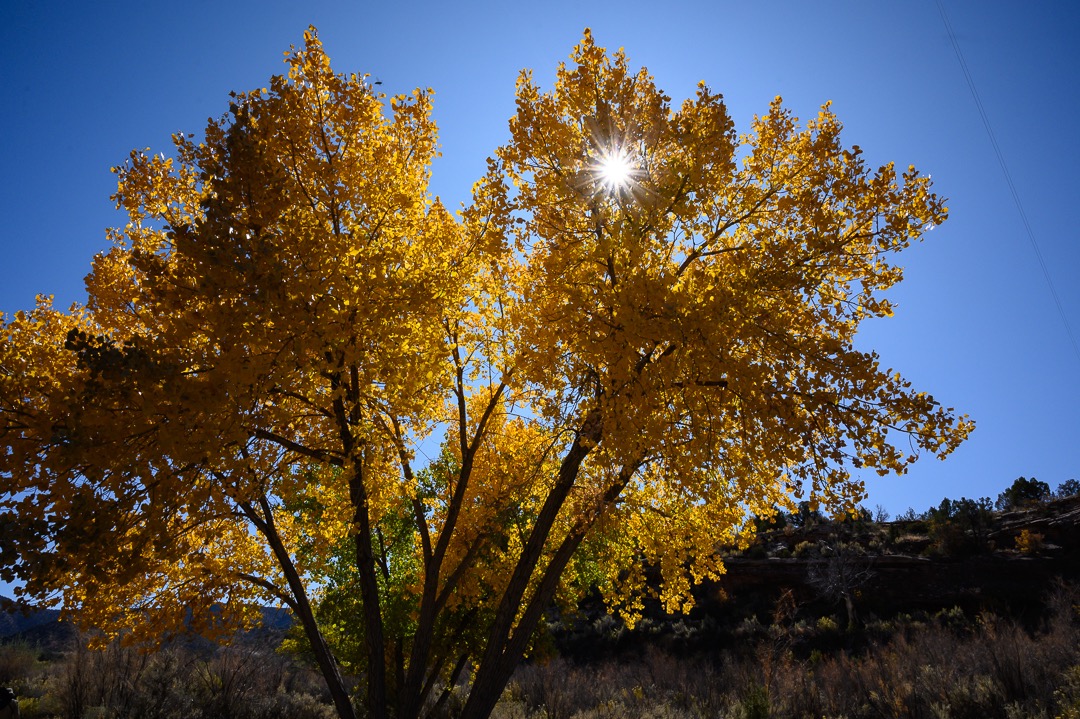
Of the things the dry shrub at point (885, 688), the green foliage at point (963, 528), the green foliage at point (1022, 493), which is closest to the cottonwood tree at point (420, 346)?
the dry shrub at point (885, 688)

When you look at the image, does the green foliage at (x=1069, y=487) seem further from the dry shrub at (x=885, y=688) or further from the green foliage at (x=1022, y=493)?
the dry shrub at (x=885, y=688)

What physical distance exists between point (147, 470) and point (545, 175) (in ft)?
15.9

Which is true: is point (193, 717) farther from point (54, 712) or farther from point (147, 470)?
point (147, 470)

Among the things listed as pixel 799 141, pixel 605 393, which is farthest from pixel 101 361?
pixel 799 141

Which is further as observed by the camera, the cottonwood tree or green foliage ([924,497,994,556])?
green foliage ([924,497,994,556])

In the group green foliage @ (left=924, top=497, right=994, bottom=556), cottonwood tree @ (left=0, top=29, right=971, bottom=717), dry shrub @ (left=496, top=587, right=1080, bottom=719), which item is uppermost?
cottonwood tree @ (left=0, top=29, right=971, bottom=717)

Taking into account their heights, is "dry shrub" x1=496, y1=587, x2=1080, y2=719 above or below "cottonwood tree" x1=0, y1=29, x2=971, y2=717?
below

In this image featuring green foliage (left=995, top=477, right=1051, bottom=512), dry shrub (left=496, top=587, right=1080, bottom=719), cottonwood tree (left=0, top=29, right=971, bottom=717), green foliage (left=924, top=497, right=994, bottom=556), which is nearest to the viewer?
cottonwood tree (left=0, top=29, right=971, bottom=717)

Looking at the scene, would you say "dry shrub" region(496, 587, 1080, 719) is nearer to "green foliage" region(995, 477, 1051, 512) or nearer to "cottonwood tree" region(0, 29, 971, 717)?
"cottonwood tree" region(0, 29, 971, 717)

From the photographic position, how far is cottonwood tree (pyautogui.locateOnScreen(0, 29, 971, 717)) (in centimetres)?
456

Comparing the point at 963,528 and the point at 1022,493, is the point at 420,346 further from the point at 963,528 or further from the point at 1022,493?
the point at 1022,493

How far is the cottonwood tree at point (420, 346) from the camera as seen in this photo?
456 centimetres

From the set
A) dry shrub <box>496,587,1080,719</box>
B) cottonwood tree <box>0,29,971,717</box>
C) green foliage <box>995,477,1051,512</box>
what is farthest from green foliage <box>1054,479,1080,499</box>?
cottonwood tree <box>0,29,971,717</box>

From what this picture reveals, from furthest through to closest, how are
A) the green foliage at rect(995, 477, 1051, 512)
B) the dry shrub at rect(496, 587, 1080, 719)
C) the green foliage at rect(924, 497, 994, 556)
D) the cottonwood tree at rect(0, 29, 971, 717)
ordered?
the green foliage at rect(995, 477, 1051, 512) < the green foliage at rect(924, 497, 994, 556) < the dry shrub at rect(496, 587, 1080, 719) < the cottonwood tree at rect(0, 29, 971, 717)
